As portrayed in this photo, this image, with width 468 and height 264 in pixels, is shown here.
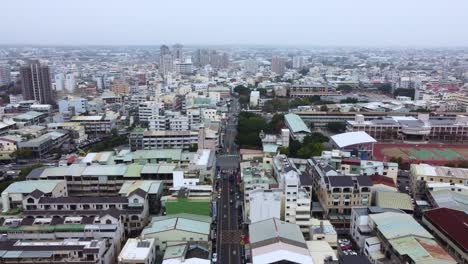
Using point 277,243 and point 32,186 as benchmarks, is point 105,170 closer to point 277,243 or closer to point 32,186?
point 32,186

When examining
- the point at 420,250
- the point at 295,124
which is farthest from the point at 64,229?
the point at 295,124

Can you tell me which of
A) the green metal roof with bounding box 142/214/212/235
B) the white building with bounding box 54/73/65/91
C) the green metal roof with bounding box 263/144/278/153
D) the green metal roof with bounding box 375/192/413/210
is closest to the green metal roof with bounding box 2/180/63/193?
the green metal roof with bounding box 142/214/212/235

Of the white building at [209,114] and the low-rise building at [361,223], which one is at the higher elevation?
the white building at [209,114]

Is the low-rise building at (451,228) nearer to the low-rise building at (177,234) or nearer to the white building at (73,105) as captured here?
the low-rise building at (177,234)

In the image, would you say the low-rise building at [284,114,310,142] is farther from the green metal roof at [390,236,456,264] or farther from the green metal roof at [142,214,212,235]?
the green metal roof at [390,236,456,264]

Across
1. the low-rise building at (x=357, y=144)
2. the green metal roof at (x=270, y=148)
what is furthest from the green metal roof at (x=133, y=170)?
the low-rise building at (x=357, y=144)

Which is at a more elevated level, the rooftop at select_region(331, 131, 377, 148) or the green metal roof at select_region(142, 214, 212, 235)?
the rooftop at select_region(331, 131, 377, 148)
